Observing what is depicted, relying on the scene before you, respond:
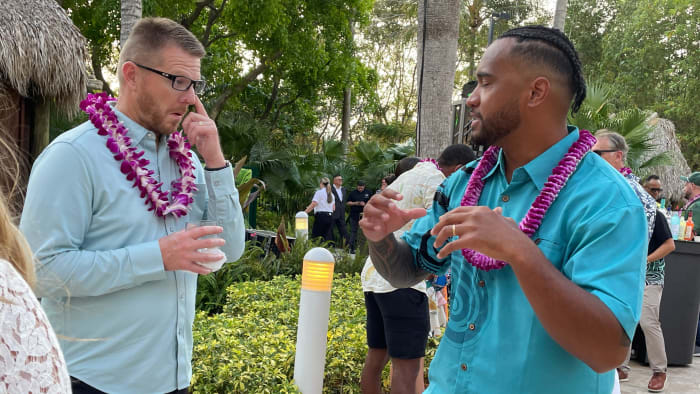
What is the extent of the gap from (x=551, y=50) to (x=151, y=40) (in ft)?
5.13

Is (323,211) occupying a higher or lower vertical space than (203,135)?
lower

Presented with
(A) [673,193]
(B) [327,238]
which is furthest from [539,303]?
(A) [673,193]

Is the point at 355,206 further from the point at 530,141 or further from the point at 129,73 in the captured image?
the point at 530,141

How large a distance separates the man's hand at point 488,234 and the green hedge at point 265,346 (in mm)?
2927

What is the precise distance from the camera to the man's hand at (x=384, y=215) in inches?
73.0

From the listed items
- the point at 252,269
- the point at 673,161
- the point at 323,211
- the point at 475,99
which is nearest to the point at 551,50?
the point at 475,99

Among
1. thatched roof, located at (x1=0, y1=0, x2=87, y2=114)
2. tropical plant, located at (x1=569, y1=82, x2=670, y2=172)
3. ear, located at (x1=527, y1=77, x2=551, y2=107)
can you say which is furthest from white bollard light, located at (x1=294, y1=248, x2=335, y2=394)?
tropical plant, located at (x1=569, y1=82, x2=670, y2=172)

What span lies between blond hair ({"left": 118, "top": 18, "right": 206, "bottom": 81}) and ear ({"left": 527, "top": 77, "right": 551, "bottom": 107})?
4.71ft

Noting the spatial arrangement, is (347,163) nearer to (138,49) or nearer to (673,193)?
(673,193)

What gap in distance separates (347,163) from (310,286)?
52.8 feet

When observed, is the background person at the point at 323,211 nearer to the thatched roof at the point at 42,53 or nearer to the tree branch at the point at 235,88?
the tree branch at the point at 235,88

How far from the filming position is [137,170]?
2258mm

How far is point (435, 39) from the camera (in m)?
7.08

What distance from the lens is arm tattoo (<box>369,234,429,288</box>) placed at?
2021 mm
